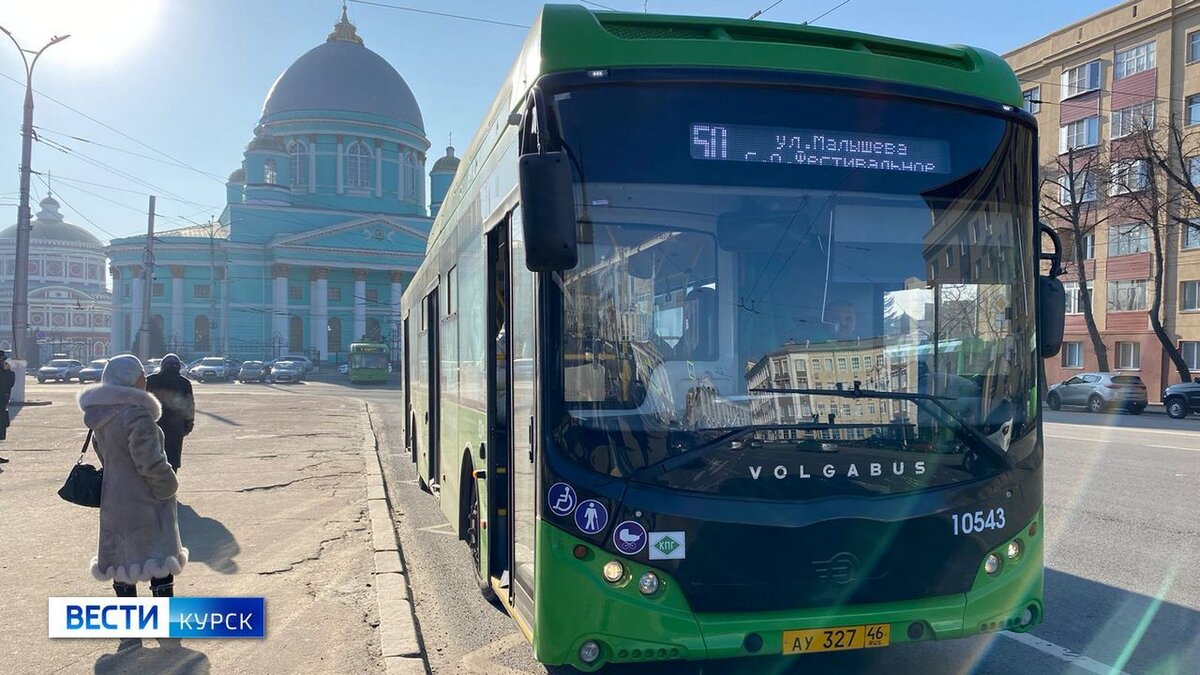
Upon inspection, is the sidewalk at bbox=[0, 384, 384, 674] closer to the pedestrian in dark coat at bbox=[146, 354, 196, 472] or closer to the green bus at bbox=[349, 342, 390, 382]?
the pedestrian in dark coat at bbox=[146, 354, 196, 472]

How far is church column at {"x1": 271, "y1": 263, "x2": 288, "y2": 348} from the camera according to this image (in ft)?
237

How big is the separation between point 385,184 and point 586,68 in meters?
75.2

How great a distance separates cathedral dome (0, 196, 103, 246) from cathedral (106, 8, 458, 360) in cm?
4408

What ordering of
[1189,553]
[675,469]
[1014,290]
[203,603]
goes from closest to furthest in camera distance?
[675,469]
[1014,290]
[203,603]
[1189,553]

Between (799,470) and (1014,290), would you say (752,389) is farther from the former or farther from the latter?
(1014,290)

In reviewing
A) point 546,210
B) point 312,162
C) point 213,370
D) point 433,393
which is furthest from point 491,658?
point 312,162

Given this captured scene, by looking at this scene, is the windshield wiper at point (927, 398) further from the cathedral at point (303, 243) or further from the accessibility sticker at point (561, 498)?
the cathedral at point (303, 243)

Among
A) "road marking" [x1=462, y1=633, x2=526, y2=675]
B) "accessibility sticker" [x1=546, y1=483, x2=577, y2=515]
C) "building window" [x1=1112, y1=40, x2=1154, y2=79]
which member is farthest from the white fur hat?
"building window" [x1=1112, y1=40, x2=1154, y2=79]

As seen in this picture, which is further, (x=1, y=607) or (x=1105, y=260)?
(x=1105, y=260)

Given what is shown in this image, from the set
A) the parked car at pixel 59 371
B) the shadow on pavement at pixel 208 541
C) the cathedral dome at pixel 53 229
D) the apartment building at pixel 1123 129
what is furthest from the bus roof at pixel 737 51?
the cathedral dome at pixel 53 229

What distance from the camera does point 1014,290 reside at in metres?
4.56

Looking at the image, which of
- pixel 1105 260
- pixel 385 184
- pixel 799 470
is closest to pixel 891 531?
pixel 799 470

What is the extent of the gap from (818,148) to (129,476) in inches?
159

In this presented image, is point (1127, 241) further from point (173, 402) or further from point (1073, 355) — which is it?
point (173, 402)
